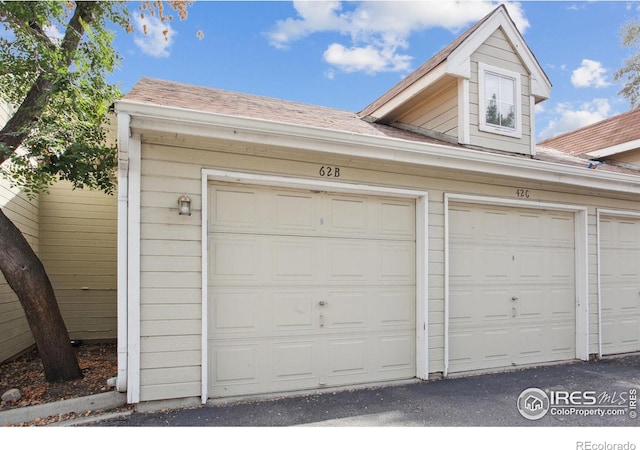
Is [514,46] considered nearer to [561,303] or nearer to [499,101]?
[499,101]

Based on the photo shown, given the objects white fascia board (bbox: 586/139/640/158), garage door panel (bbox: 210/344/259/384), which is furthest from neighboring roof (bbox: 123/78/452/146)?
white fascia board (bbox: 586/139/640/158)

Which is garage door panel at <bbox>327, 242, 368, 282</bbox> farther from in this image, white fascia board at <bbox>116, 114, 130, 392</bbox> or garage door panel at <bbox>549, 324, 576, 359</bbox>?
garage door panel at <bbox>549, 324, 576, 359</bbox>

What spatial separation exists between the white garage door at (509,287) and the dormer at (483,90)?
3.86ft

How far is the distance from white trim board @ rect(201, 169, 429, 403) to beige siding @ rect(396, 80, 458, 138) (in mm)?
1774

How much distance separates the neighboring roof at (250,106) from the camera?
439 cm

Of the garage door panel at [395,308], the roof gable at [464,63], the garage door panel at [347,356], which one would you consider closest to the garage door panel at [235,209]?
the garage door panel at [347,356]

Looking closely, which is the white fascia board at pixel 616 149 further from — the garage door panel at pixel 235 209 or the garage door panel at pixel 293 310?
the garage door panel at pixel 235 209

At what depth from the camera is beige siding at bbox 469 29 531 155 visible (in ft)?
18.8

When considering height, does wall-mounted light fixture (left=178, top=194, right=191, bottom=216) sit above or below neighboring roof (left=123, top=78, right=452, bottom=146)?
below

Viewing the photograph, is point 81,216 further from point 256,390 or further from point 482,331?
point 482,331

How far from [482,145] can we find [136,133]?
446 cm
